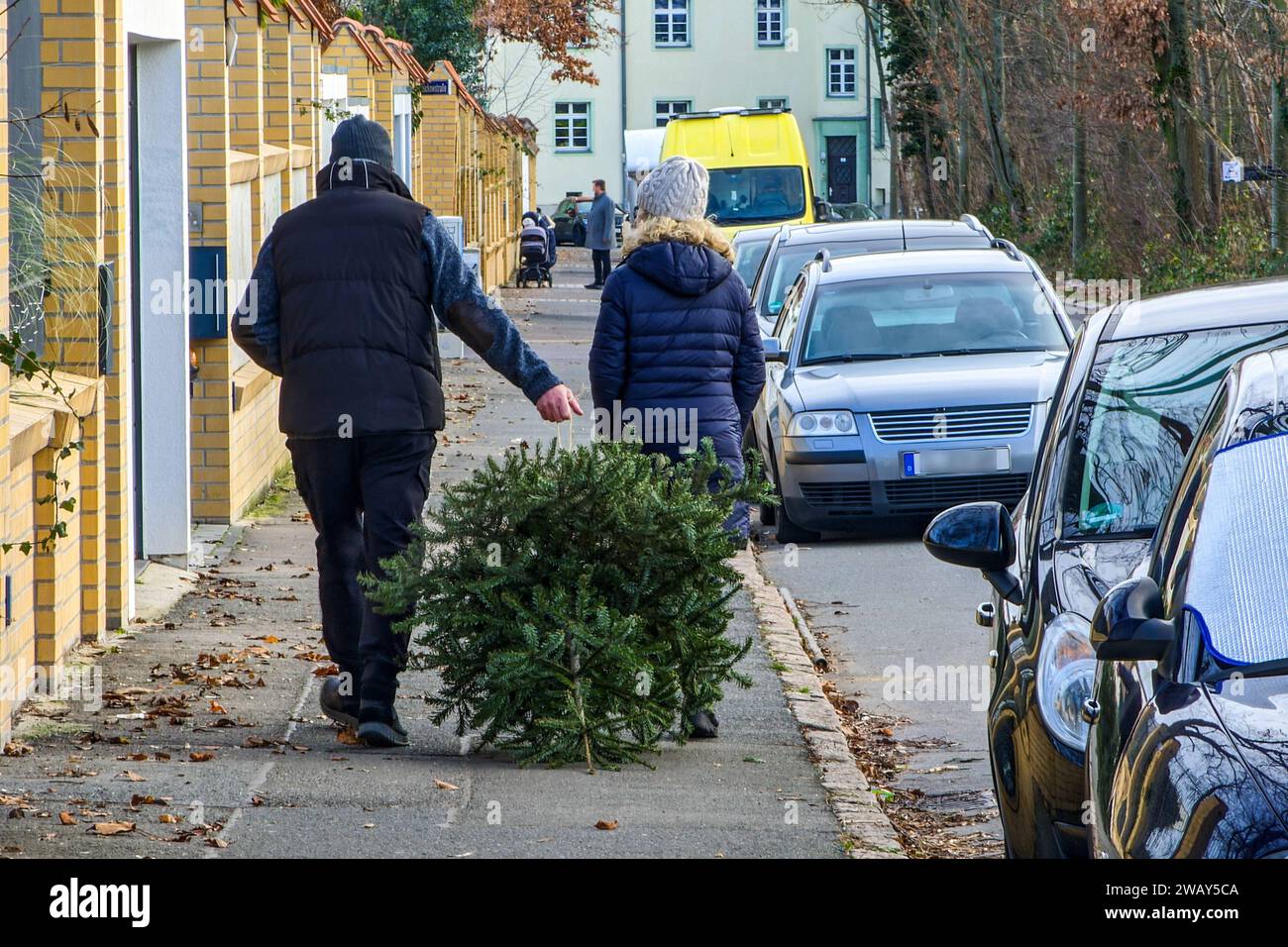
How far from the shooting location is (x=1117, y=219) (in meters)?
33.2

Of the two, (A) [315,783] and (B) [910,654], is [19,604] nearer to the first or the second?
(A) [315,783]

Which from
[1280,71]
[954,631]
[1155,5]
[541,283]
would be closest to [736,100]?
[541,283]

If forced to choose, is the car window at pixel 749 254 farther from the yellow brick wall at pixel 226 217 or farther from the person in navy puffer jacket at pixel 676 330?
the person in navy puffer jacket at pixel 676 330

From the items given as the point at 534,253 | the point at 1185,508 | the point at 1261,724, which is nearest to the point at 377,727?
the point at 1185,508

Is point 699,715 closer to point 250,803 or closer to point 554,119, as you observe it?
point 250,803

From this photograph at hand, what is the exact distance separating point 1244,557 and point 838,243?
1396 cm

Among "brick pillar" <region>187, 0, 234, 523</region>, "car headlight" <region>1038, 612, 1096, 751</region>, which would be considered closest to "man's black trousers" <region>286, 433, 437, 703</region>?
"car headlight" <region>1038, 612, 1096, 751</region>

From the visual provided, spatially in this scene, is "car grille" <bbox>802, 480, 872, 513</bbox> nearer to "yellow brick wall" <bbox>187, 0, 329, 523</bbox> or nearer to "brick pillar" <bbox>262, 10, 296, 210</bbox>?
"yellow brick wall" <bbox>187, 0, 329, 523</bbox>

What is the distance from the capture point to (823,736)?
23.9 ft

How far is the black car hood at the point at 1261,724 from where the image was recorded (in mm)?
3143

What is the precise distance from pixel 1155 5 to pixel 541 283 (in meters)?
19.0

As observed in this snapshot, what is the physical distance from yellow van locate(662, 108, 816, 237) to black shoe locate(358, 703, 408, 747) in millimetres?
25079

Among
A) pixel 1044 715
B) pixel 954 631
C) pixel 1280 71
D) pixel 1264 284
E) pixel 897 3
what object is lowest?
pixel 954 631

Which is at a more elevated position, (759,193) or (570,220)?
(570,220)
